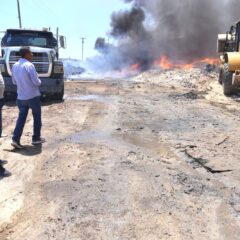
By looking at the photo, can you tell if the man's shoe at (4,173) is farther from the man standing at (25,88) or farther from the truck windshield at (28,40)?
the truck windshield at (28,40)

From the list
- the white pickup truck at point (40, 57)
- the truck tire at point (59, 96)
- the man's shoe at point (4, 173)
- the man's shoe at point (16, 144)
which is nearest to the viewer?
the man's shoe at point (4, 173)

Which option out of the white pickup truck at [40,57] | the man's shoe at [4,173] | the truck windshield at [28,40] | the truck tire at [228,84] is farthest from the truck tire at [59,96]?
the man's shoe at [4,173]

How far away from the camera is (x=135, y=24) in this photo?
4519 centimetres

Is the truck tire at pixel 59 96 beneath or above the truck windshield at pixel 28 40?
beneath

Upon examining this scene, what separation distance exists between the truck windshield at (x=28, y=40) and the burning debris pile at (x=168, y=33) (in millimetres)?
19943

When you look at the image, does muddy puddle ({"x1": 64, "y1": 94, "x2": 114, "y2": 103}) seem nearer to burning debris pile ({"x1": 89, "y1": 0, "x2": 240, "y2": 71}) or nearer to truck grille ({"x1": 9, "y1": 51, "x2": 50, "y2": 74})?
truck grille ({"x1": 9, "y1": 51, "x2": 50, "y2": 74})

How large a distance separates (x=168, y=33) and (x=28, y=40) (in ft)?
91.8

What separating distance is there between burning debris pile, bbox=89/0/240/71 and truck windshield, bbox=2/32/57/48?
19943 mm

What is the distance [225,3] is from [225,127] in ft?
100

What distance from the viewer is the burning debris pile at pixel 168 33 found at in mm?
38062

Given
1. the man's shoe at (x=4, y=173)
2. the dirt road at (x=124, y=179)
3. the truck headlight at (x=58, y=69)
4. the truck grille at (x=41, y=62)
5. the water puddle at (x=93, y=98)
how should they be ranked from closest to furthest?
1. the dirt road at (x=124, y=179)
2. the man's shoe at (x=4, y=173)
3. the truck grille at (x=41, y=62)
4. the truck headlight at (x=58, y=69)
5. the water puddle at (x=93, y=98)

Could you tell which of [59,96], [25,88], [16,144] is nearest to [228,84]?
[59,96]

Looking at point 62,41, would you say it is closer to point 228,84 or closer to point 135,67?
point 228,84

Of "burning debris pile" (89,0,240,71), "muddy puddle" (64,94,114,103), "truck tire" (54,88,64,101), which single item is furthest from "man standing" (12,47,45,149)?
"burning debris pile" (89,0,240,71)
